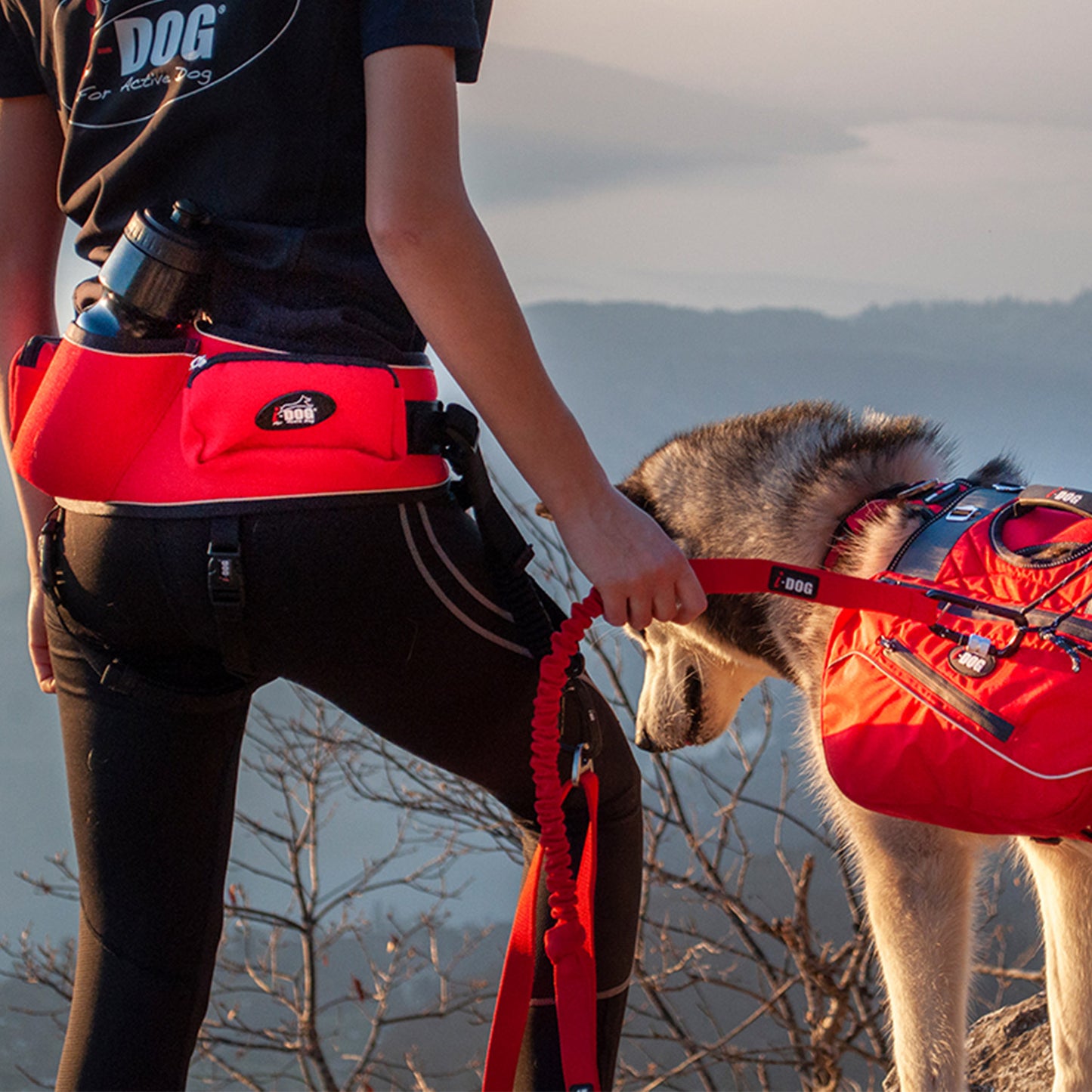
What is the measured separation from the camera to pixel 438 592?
1309 millimetres

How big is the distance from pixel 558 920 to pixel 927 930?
88 centimetres

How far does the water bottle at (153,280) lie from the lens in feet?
4.03

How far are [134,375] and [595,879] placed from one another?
2.75 ft

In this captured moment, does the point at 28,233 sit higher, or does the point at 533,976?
the point at 28,233

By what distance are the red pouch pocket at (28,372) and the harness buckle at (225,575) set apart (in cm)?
38

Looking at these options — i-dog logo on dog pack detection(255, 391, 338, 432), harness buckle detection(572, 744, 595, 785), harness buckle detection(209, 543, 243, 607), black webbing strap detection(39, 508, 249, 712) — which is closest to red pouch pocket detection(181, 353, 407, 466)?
i-dog logo on dog pack detection(255, 391, 338, 432)

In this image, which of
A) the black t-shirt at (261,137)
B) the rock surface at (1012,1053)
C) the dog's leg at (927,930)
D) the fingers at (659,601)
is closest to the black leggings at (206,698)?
the fingers at (659,601)

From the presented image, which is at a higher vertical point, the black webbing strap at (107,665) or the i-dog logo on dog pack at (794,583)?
the i-dog logo on dog pack at (794,583)

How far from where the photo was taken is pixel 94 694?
1396 mm

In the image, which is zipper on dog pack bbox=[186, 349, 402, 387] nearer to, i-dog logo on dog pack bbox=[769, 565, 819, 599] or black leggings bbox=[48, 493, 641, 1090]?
black leggings bbox=[48, 493, 641, 1090]

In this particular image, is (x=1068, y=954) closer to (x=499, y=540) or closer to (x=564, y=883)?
(x=564, y=883)

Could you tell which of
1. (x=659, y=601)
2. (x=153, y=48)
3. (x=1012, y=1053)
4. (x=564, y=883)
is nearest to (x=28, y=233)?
(x=153, y=48)

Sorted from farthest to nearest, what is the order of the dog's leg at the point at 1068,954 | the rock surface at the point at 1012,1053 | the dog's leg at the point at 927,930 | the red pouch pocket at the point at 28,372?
the rock surface at the point at 1012,1053 → the dog's leg at the point at 1068,954 → the dog's leg at the point at 927,930 → the red pouch pocket at the point at 28,372

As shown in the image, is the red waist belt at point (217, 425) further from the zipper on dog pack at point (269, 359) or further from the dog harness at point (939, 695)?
the dog harness at point (939, 695)
